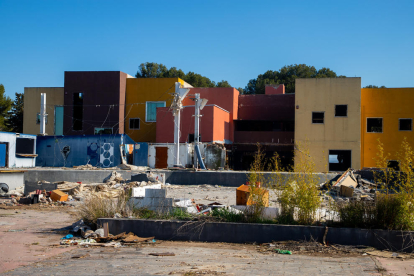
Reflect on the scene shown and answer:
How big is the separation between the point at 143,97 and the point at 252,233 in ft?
121

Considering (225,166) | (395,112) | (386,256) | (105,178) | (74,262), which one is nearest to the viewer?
(74,262)

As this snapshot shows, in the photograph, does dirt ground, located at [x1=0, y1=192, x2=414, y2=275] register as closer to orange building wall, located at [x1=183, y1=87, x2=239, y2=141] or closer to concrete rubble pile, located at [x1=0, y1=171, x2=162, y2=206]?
concrete rubble pile, located at [x1=0, y1=171, x2=162, y2=206]

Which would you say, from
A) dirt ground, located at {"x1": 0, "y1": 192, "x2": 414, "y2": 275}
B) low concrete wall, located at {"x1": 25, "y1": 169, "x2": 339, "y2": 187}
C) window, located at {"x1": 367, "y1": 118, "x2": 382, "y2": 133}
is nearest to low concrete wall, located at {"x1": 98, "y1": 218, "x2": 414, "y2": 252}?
dirt ground, located at {"x1": 0, "y1": 192, "x2": 414, "y2": 275}

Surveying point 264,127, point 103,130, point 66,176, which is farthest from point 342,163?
point 103,130

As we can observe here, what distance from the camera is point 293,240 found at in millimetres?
9586

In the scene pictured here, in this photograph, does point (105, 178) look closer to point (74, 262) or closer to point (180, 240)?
point (180, 240)

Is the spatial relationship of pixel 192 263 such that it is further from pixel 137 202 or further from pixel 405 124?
pixel 405 124

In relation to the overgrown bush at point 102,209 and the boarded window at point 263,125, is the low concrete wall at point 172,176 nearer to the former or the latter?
the overgrown bush at point 102,209

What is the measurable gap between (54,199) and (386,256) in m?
14.3

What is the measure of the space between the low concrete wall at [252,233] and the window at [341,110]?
2990 centimetres

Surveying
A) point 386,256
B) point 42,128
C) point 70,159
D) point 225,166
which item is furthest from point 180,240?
point 42,128

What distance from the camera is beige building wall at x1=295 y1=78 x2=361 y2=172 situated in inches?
1452

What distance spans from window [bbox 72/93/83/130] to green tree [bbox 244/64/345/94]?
1460 inches

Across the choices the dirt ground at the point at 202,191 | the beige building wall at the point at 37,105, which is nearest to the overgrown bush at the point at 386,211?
the dirt ground at the point at 202,191
